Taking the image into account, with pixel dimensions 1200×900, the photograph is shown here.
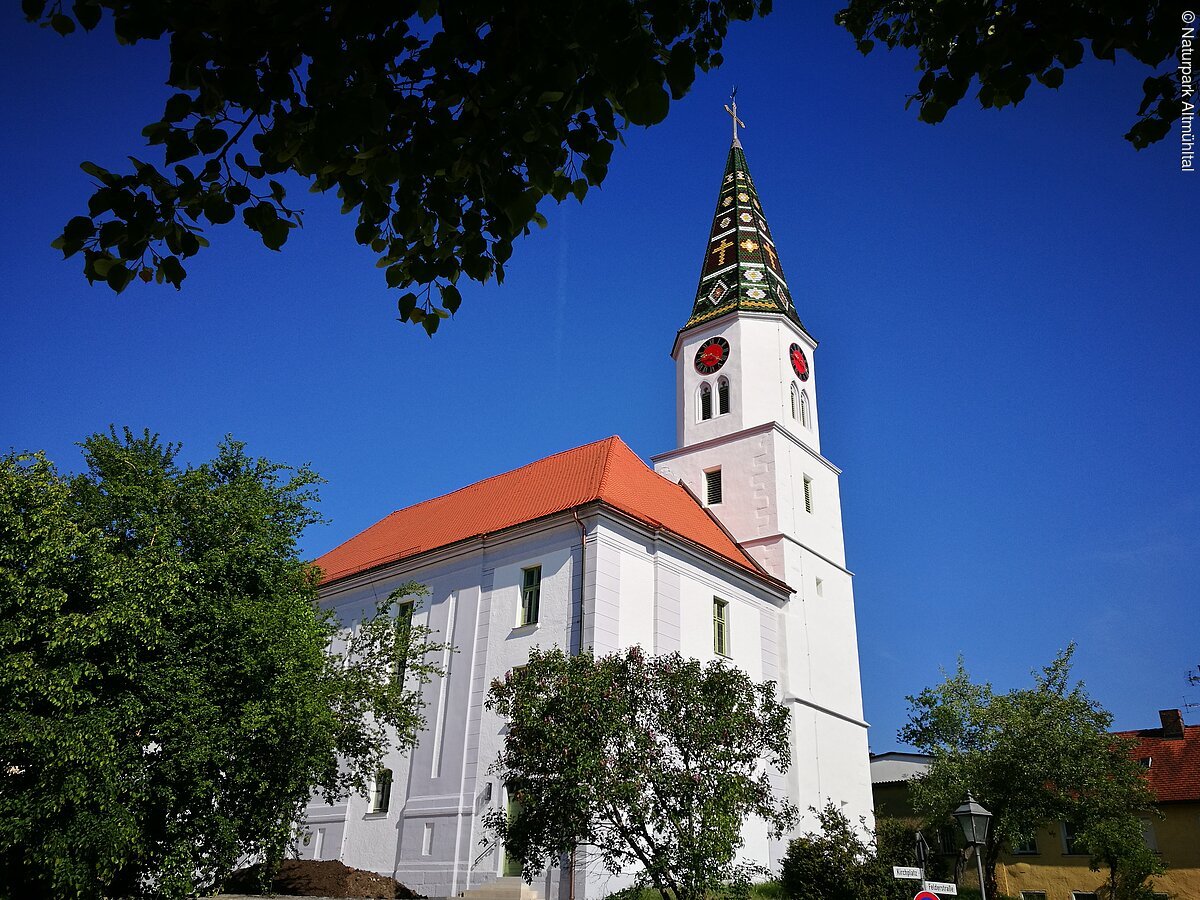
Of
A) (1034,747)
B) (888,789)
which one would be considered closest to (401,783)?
(1034,747)

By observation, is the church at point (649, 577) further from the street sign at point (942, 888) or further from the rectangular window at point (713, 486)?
the street sign at point (942, 888)

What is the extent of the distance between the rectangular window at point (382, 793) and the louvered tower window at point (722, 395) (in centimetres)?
1641

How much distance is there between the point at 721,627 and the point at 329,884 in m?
12.3

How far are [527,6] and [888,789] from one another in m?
44.5

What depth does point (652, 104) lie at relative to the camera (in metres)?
4.27

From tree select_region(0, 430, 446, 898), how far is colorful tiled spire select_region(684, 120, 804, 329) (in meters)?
21.4

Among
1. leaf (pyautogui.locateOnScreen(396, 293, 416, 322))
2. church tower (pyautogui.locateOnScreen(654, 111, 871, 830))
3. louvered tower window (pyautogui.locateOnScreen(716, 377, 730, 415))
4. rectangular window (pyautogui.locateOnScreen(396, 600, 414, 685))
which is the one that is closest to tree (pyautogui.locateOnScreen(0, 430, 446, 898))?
rectangular window (pyautogui.locateOnScreen(396, 600, 414, 685))

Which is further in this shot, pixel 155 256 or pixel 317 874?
pixel 317 874

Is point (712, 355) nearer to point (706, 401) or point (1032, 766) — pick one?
point (706, 401)

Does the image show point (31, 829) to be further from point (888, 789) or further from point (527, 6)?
point (888, 789)

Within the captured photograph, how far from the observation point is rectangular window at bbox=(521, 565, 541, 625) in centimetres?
2400

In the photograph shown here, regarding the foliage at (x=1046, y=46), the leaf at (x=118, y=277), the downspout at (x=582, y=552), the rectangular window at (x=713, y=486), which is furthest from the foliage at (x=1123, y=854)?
the leaf at (x=118, y=277)

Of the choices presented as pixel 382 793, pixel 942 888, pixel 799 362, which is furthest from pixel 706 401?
pixel 942 888

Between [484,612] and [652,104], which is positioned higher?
[484,612]
